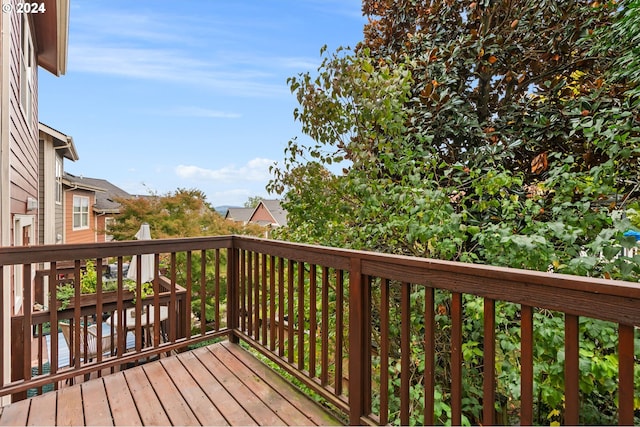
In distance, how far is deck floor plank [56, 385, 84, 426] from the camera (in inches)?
76.0

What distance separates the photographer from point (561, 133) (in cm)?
338

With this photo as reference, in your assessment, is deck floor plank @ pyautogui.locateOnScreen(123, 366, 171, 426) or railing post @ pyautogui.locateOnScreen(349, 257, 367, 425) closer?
railing post @ pyautogui.locateOnScreen(349, 257, 367, 425)

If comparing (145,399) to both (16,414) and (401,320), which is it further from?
(401,320)

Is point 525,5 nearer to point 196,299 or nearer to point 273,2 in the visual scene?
point 273,2

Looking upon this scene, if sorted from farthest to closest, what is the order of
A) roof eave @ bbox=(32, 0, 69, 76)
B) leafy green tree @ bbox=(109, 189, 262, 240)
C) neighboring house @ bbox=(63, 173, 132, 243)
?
neighboring house @ bbox=(63, 173, 132, 243) → leafy green tree @ bbox=(109, 189, 262, 240) → roof eave @ bbox=(32, 0, 69, 76)

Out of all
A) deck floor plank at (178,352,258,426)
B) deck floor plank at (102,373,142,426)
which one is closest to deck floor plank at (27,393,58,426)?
deck floor plank at (102,373,142,426)

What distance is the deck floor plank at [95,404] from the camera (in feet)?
6.37

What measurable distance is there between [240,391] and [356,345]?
95cm

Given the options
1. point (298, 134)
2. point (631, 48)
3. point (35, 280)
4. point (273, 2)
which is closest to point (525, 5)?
point (631, 48)

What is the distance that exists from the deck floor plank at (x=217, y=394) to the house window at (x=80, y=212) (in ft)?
42.8

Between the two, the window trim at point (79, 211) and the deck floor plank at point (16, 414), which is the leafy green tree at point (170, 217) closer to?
the window trim at point (79, 211)

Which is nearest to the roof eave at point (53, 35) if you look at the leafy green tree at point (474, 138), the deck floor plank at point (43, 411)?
the leafy green tree at point (474, 138)

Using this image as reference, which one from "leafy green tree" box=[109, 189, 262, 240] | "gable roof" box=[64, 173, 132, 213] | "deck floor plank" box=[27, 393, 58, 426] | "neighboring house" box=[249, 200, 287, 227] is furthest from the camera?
"neighboring house" box=[249, 200, 287, 227]

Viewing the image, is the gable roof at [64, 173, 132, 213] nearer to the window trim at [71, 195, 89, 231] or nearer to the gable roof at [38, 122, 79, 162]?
the window trim at [71, 195, 89, 231]
